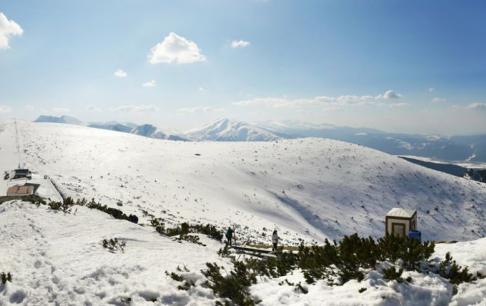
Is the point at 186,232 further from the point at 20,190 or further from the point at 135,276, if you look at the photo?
the point at 20,190

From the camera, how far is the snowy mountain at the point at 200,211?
30.0ft

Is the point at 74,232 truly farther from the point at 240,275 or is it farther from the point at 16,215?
the point at 240,275

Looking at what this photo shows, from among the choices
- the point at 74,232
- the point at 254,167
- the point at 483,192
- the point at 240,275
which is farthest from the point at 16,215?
the point at 483,192

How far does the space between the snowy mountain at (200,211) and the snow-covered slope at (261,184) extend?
0.25m

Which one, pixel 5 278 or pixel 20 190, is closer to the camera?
pixel 5 278

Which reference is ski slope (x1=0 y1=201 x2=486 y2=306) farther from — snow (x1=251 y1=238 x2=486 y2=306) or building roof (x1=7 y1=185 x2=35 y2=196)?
building roof (x1=7 y1=185 x2=35 y2=196)

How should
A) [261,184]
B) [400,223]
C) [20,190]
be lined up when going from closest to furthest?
[400,223] < [20,190] < [261,184]

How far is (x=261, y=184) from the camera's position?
58.3 m

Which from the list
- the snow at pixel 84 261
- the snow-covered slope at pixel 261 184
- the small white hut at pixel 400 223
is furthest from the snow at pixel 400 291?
the snow-covered slope at pixel 261 184

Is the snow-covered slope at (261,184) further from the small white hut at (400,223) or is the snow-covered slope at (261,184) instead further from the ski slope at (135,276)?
the ski slope at (135,276)

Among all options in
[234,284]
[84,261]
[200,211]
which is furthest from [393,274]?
[200,211]

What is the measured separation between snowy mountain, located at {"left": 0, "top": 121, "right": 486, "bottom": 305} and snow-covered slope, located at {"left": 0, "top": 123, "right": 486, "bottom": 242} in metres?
0.25

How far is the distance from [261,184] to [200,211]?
19984mm

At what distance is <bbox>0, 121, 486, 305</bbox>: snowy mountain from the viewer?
9.14 metres
